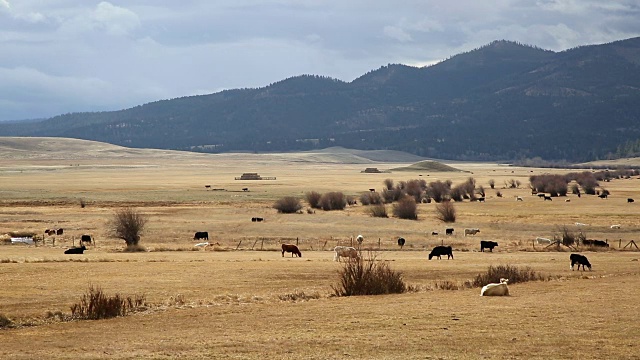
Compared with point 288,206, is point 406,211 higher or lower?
lower

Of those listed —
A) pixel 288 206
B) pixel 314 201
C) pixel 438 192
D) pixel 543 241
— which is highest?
pixel 438 192

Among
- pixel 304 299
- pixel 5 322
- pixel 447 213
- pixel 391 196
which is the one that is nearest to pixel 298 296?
pixel 304 299

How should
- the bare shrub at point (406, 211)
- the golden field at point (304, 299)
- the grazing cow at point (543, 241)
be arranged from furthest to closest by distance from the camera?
1. the bare shrub at point (406, 211)
2. the grazing cow at point (543, 241)
3. the golden field at point (304, 299)

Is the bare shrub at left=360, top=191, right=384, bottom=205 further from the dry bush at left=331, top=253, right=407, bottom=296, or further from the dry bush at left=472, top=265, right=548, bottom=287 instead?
the dry bush at left=331, top=253, right=407, bottom=296

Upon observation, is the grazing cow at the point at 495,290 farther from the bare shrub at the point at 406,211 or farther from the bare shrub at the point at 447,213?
the bare shrub at the point at 406,211

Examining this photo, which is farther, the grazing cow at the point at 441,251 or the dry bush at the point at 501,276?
the grazing cow at the point at 441,251

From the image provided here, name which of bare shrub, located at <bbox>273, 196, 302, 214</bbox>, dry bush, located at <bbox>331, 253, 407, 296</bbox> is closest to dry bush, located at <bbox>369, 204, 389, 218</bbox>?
bare shrub, located at <bbox>273, 196, 302, 214</bbox>

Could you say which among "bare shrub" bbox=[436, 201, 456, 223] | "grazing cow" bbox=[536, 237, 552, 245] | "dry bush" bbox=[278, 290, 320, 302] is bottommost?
"grazing cow" bbox=[536, 237, 552, 245]

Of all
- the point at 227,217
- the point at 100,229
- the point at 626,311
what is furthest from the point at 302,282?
the point at 227,217

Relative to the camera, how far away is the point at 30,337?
18531 mm

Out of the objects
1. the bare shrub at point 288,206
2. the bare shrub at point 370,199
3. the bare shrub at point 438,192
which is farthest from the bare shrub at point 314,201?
the bare shrub at point 438,192

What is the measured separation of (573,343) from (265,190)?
87450 millimetres

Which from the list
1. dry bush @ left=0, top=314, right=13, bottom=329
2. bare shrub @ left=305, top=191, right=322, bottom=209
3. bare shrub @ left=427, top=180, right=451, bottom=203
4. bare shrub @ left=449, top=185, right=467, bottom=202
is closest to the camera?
dry bush @ left=0, top=314, right=13, bottom=329

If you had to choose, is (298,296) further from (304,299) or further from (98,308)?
(98,308)
